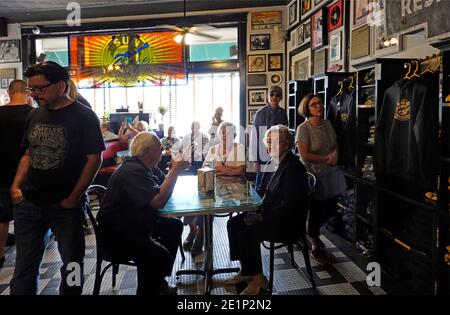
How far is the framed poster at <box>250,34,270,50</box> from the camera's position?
6680 millimetres

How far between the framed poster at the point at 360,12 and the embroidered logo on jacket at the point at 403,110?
154 cm

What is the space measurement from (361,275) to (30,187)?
254 cm

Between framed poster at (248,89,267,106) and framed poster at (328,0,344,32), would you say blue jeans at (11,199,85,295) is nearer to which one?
framed poster at (328,0,344,32)

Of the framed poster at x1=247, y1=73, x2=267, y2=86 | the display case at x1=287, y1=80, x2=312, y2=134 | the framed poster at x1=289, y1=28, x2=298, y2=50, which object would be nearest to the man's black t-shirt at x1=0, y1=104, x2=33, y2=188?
the display case at x1=287, y1=80, x2=312, y2=134

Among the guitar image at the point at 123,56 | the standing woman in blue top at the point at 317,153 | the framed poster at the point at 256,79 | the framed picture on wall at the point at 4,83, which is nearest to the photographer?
the standing woman in blue top at the point at 317,153

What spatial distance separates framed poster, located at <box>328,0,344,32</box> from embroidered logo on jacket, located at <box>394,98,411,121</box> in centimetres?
210

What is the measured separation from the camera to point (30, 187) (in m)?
1.97

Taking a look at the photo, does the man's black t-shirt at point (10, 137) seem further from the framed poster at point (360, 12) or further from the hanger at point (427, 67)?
the framed poster at point (360, 12)

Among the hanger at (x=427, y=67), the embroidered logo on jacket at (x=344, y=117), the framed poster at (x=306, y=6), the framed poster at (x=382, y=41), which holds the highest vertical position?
the framed poster at (x=306, y=6)

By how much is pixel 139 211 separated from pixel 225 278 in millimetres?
1147

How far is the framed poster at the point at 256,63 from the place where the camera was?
6.76 metres

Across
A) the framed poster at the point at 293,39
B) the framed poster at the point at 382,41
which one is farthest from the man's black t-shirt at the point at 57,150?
the framed poster at the point at 293,39

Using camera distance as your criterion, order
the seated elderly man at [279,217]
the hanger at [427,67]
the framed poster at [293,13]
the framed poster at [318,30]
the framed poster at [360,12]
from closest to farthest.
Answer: the hanger at [427,67] → the seated elderly man at [279,217] → the framed poster at [360,12] → the framed poster at [318,30] → the framed poster at [293,13]
